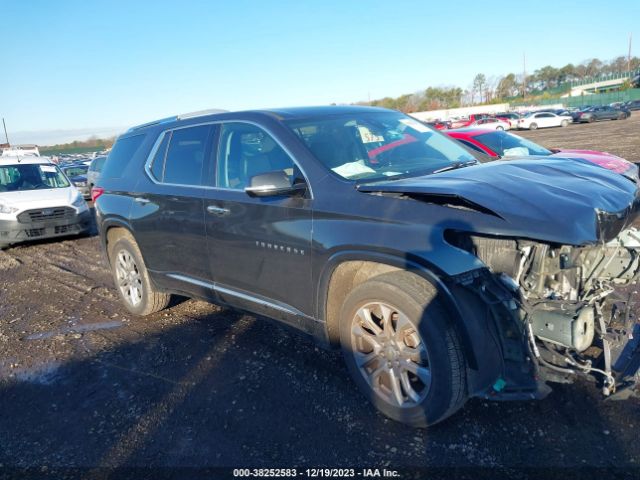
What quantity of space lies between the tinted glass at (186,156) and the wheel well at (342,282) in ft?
5.16

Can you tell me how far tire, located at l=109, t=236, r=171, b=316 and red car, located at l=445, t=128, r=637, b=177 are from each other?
4.93 meters

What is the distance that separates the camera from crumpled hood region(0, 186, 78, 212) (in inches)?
380

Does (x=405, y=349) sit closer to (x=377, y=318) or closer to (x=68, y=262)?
(x=377, y=318)

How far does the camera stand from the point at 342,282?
3.21 metres

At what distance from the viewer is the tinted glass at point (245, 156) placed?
3596 mm

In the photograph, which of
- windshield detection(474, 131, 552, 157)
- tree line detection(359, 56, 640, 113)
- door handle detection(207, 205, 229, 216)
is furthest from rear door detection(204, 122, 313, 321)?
tree line detection(359, 56, 640, 113)

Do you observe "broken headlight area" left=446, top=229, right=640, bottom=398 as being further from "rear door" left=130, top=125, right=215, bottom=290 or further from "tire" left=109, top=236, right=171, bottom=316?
"tire" left=109, top=236, right=171, bottom=316

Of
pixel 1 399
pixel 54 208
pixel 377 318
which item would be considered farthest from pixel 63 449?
pixel 54 208

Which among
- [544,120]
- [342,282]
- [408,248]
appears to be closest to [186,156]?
[342,282]

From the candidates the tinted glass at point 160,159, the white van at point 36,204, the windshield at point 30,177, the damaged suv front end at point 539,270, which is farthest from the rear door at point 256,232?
the windshield at point 30,177

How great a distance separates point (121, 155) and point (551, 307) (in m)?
4.46

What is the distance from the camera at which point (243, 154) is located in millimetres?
3842

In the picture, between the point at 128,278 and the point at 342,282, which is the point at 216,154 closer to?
the point at 342,282

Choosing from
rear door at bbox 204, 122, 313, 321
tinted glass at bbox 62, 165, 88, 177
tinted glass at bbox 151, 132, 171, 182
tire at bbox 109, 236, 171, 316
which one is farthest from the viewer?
tinted glass at bbox 62, 165, 88, 177
